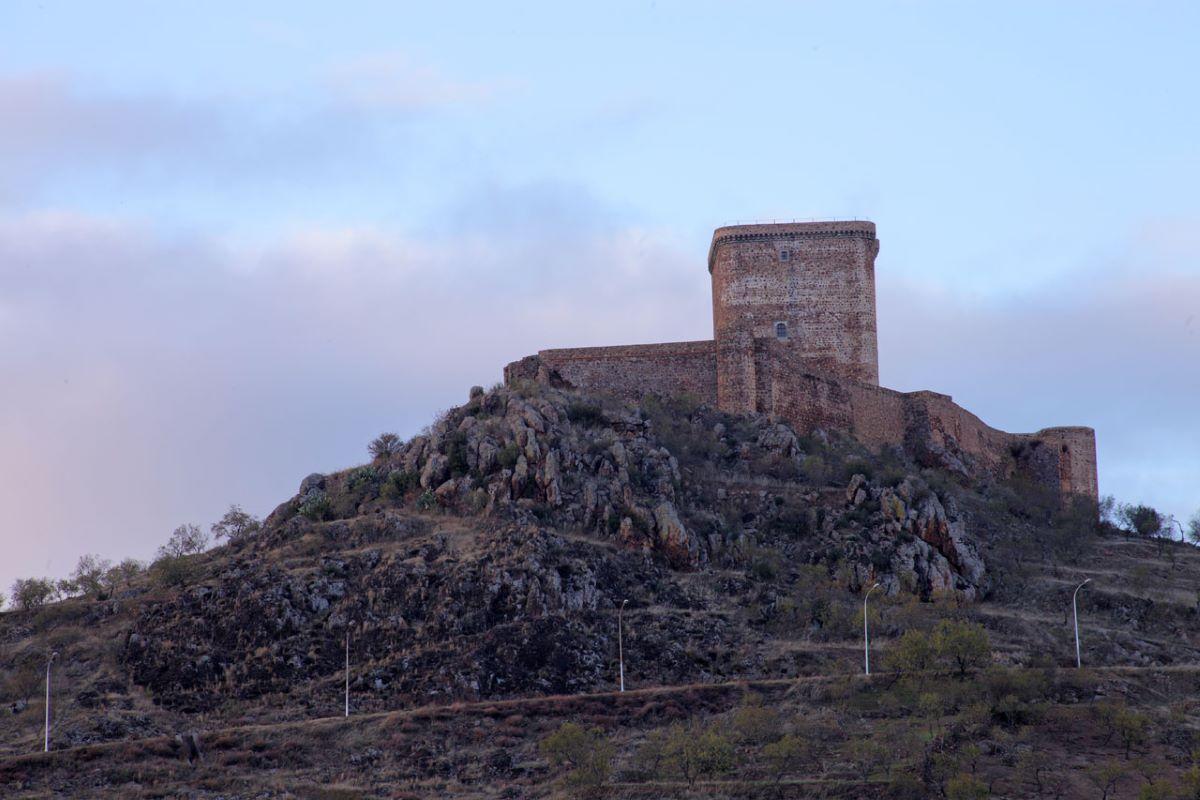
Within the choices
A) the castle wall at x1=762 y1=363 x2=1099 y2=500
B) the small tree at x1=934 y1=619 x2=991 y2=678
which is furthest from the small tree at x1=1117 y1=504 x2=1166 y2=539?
the small tree at x1=934 y1=619 x2=991 y2=678

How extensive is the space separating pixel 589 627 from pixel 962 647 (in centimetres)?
1325

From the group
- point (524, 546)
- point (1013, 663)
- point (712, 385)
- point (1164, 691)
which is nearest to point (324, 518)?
point (524, 546)

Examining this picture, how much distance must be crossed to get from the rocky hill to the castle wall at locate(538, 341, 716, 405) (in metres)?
1.62

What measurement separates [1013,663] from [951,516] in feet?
42.3

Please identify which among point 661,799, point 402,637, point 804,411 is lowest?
point 661,799

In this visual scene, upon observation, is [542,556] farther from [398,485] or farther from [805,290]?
[805,290]

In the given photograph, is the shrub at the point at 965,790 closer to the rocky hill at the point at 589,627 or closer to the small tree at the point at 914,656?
the rocky hill at the point at 589,627

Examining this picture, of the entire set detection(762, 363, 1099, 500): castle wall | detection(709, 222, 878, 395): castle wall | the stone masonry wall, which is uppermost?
detection(709, 222, 878, 395): castle wall

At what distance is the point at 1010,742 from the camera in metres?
59.8

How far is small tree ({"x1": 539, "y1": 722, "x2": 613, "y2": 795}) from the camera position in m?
56.2

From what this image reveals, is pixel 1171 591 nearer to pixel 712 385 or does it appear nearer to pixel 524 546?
pixel 712 385

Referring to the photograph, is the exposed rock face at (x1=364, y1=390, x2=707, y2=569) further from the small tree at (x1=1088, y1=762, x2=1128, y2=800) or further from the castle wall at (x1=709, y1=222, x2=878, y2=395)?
the small tree at (x1=1088, y1=762, x2=1128, y2=800)

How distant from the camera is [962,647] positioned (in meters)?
64.2

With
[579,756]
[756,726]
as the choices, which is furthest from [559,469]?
[579,756]
